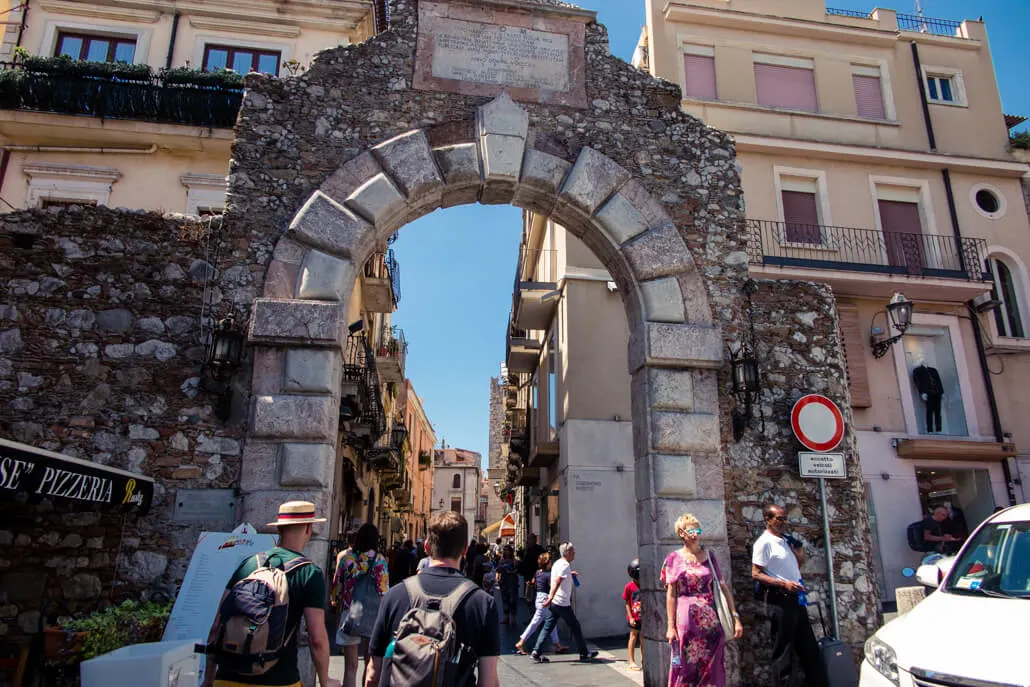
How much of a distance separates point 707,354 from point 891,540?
8958 mm

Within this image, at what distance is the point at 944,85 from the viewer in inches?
640

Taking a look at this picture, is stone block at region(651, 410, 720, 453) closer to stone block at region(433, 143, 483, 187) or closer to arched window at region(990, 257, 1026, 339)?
stone block at region(433, 143, 483, 187)

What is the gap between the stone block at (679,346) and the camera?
6453 millimetres

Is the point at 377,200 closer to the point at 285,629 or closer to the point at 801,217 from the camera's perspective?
the point at 285,629

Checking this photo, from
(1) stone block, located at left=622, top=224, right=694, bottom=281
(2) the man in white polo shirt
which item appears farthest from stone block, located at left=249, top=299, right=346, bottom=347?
(2) the man in white polo shirt

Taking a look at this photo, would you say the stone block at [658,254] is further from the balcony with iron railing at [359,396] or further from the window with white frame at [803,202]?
the window with white frame at [803,202]

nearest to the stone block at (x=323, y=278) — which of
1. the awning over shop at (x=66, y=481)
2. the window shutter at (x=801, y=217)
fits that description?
the awning over shop at (x=66, y=481)

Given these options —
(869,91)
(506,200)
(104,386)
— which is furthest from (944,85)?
(104,386)

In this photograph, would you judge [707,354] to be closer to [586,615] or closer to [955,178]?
[586,615]

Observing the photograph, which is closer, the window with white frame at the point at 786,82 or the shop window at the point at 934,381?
A: the shop window at the point at 934,381

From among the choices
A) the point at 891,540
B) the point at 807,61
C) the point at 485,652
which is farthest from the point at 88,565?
the point at 807,61

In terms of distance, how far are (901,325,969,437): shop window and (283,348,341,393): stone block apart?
12425mm

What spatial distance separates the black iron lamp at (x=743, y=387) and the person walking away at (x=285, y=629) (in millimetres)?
4382

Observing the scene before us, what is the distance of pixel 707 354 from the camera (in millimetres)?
6543
